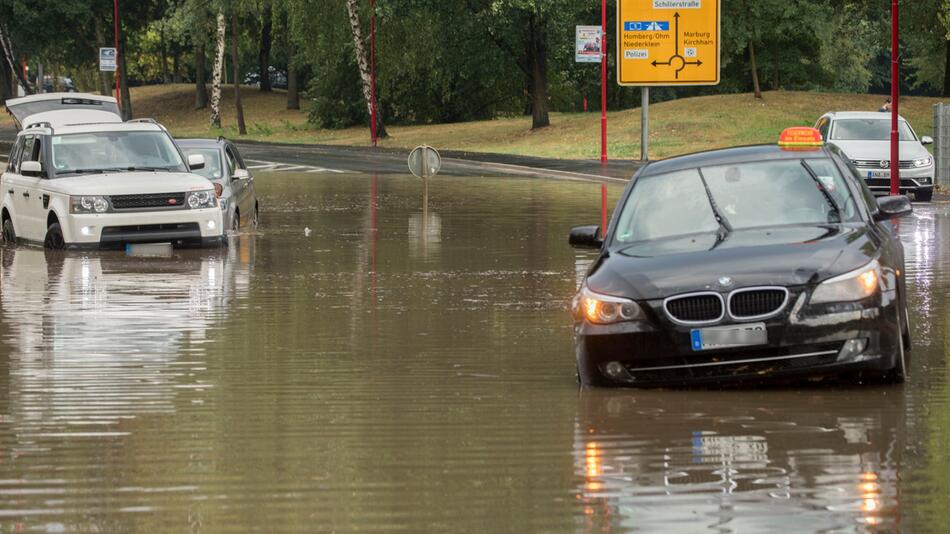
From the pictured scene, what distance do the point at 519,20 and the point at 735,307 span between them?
49.0 metres

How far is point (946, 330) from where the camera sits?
481 inches

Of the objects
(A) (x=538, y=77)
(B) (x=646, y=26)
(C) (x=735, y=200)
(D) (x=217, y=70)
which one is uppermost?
(B) (x=646, y=26)

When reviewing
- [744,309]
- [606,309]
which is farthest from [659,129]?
[744,309]

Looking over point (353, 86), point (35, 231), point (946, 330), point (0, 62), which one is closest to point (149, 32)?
point (0, 62)

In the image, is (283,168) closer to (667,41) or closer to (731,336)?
(667,41)

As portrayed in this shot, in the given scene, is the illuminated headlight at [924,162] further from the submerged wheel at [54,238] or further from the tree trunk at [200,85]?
the tree trunk at [200,85]

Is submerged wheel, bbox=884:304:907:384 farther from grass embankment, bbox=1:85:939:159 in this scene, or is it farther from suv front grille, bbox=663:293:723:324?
A: grass embankment, bbox=1:85:939:159

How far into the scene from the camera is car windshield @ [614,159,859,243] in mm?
10430

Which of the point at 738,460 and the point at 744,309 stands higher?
the point at 744,309

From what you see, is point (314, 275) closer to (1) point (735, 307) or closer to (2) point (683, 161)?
(2) point (683, 161)

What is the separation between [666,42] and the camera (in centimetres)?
4575

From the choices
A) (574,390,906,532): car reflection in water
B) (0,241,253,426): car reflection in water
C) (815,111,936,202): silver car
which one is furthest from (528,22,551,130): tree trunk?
(574,390,906,532): car reflection in water

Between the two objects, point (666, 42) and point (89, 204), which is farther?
A: point (666, 42)

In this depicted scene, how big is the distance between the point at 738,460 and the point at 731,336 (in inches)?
71.0
